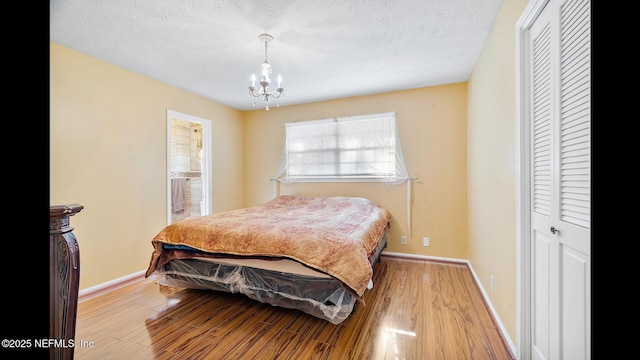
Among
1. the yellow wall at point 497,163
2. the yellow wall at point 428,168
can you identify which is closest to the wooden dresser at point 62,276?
the yellow wall at point 497,163

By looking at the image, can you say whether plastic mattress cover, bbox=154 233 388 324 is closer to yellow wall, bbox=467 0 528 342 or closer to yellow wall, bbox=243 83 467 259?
yellow wall, bbox=467 0 528 342

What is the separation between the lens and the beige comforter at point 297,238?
6.37 ft

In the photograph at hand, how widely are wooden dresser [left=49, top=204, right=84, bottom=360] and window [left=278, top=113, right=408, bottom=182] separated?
3351mm

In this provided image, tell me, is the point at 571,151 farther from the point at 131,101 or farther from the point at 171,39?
the point at 131,101

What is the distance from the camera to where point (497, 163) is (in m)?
2.05

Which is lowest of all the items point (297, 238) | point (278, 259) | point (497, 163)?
point (278, 259)

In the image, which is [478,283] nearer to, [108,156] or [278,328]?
[278,328]

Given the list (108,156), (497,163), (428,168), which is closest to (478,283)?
(497,163)

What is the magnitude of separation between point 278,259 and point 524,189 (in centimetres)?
178

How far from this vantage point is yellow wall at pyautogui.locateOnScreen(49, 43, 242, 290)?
250 cm

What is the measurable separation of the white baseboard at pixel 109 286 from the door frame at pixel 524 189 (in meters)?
3.68

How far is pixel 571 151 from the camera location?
3.68ft

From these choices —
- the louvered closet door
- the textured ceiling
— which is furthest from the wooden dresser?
the louvered closet door
